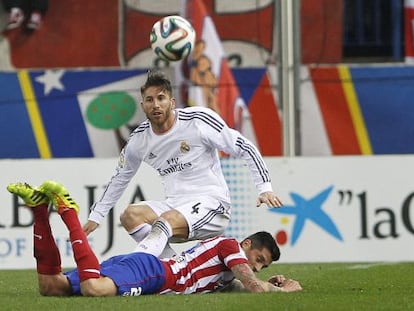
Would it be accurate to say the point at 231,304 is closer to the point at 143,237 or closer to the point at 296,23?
the point at 143,237

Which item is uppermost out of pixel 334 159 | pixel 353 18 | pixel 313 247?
pixel 353 18

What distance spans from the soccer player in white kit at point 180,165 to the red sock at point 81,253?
3.08 feet

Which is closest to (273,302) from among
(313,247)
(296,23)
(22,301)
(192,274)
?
(192,274)

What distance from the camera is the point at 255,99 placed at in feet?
56.1

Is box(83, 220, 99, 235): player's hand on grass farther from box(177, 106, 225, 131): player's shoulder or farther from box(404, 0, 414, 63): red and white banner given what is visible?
box(404, 0, 414, 63): red and white banner

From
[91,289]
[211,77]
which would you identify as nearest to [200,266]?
[91,289]

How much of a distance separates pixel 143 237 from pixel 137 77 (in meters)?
7.87

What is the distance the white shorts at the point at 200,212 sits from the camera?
9680 mm

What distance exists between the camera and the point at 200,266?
29.4 feet

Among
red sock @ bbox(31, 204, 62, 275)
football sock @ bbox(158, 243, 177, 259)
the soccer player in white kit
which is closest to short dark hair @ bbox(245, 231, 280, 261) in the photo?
the soccer player in white kit

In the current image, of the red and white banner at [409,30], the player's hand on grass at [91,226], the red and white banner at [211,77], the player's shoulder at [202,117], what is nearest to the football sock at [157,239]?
the player's hand on grass at [91,226]

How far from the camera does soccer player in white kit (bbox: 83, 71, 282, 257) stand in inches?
379

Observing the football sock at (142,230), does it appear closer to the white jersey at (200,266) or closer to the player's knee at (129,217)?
the player's knee at (129,217)

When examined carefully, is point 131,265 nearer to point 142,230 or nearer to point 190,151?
point 142,230
